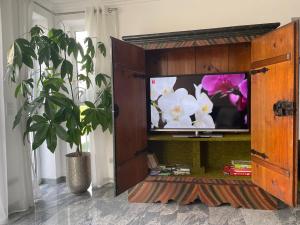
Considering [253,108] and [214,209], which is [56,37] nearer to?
[253,108]

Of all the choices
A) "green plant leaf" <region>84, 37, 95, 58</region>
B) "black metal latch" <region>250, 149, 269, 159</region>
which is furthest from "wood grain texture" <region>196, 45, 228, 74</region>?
"green plant leaf" <region>84, 37, 95, 58</region>

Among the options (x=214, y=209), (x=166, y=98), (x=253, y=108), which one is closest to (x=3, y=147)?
(x=166, y=98)

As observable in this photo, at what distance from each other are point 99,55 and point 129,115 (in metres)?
1.08

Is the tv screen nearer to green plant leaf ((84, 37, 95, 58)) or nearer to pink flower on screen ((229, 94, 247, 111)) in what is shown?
pink flower on screen ((229, 94, 247, 111))

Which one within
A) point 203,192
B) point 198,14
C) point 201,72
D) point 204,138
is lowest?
point 203,192

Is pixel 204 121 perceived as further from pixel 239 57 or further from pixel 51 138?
pixel 51 138

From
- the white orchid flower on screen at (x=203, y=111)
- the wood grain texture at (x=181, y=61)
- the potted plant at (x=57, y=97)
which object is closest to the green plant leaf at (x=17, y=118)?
the potted plant at (x=57, y=97)

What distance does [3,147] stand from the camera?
223 cm

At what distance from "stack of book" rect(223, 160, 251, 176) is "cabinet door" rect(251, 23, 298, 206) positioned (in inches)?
7.1

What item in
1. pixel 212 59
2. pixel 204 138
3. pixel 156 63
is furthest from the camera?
pixel 156 63

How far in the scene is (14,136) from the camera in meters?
2.45

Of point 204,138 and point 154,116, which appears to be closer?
point 204,138

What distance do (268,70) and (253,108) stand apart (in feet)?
1.34

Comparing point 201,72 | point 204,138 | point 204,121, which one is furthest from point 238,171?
point 201,72
